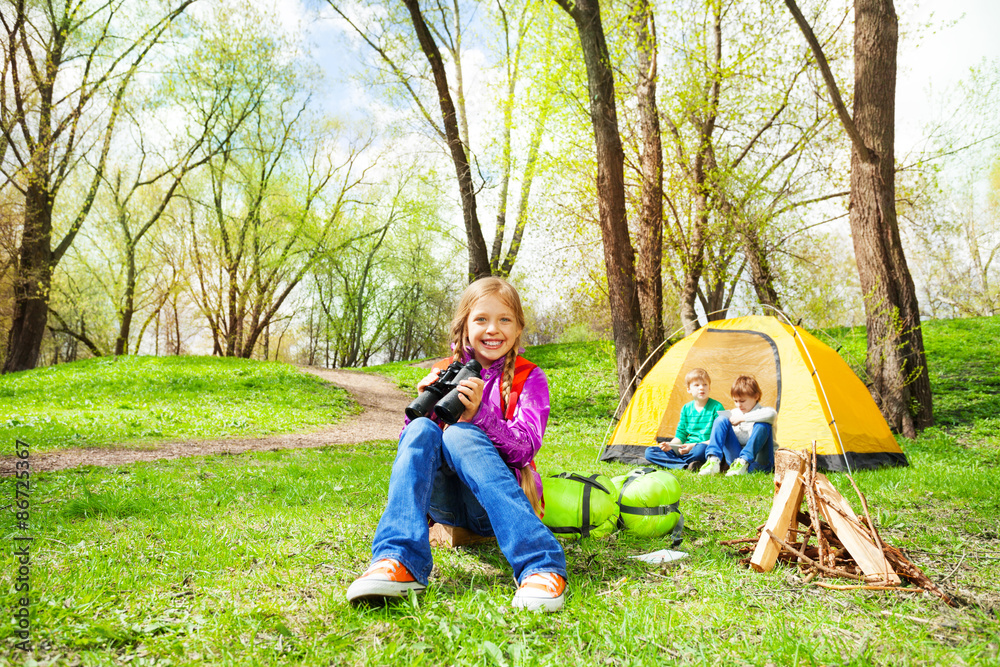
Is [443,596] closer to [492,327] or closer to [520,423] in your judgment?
[520,423]

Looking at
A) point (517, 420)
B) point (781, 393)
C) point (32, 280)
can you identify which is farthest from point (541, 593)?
point (32, 280)

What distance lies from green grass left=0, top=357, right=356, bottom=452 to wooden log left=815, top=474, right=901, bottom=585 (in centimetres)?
753

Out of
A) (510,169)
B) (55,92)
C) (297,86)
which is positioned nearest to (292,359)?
(297,86)

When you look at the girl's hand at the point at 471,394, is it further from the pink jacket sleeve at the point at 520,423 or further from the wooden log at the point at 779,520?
the wooden log at the point at 779,520

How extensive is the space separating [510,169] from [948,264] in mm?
18900

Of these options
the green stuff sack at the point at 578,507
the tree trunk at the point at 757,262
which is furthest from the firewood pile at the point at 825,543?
the tree trunk at the point at 757,262

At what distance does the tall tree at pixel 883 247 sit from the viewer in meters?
6.83

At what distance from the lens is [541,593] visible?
6.57 feet

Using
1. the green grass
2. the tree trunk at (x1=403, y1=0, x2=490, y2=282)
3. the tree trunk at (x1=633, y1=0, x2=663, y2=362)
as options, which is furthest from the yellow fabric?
the green grass

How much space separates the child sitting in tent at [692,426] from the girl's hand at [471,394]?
13.0 feet

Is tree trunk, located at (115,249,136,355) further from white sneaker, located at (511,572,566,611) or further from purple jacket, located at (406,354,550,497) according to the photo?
white sneaker, located at (511,572,566,611)

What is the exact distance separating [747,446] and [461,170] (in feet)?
24.6

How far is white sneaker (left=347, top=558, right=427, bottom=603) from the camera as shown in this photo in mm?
1953

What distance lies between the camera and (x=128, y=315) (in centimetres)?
2056
